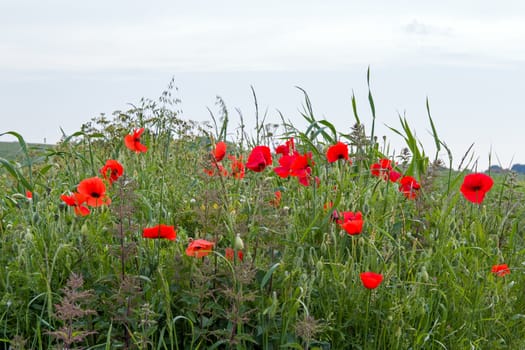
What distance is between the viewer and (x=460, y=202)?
14.1 feet

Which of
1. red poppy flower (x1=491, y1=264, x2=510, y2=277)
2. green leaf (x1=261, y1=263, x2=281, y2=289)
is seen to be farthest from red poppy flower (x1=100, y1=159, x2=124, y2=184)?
red poppy flower (x1=491, y1=264, x2=510, y2=277)

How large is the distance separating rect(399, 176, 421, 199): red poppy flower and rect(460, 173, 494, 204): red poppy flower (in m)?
0.30

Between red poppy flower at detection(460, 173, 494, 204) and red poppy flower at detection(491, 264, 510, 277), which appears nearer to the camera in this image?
red poppy flower at detection(491, 264, 510, 277)

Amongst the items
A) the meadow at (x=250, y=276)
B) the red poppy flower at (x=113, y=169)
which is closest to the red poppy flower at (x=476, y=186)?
the meadow at (x=250, y=276)

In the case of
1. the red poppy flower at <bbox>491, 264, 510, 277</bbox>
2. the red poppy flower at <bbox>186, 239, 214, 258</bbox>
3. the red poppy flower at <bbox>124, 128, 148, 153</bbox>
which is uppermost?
the red poppy flower at <bbox>124, 128, 148, 153</bbox>

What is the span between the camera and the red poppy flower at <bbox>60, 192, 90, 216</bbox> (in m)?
2.98

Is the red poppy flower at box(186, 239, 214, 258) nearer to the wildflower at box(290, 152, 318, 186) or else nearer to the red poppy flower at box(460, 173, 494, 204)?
the wildflower at box(290, 152, 318, 186)

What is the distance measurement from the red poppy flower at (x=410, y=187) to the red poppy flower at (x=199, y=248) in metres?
1.45

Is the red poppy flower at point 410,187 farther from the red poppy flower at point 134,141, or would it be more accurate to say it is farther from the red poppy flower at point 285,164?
the red poppy flower at point 134,141

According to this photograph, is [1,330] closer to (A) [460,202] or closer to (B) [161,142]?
(A) [460,202]

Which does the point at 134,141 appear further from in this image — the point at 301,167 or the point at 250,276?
the point at 250,276

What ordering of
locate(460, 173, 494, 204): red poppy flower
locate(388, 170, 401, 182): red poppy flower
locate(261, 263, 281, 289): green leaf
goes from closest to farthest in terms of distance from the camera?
1. locate(261, 263, 281, 289): green leaf
2. locate(460, 173, 494, 204): red poppy flower
3. locate(388, 170, 401, 182): red poppy flower

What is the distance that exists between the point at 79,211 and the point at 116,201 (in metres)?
0.68

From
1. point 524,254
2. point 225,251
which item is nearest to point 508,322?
point 524,254
